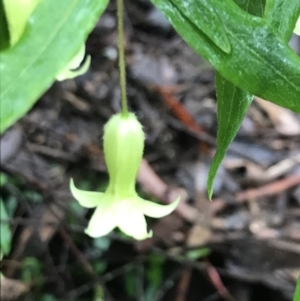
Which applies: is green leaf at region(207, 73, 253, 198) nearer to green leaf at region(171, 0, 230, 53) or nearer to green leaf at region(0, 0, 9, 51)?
green leaf at region(171, 0, 230, 53)

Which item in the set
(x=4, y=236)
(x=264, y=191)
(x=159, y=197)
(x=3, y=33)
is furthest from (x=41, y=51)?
(x=264, y=191)

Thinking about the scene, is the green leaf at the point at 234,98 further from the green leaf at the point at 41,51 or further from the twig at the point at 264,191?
the twig at the point at 264,191

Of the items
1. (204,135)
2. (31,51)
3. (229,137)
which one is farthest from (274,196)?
(31,51)

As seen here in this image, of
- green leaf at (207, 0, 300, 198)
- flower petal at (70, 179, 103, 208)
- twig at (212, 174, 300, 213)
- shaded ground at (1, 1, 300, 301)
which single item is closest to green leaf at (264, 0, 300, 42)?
green leaf at (207, 0, 300, 198)

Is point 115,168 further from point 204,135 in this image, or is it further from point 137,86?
point 137,86

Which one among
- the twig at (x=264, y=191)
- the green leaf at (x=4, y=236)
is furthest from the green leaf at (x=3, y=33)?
the twig at (x=264, y=191)
